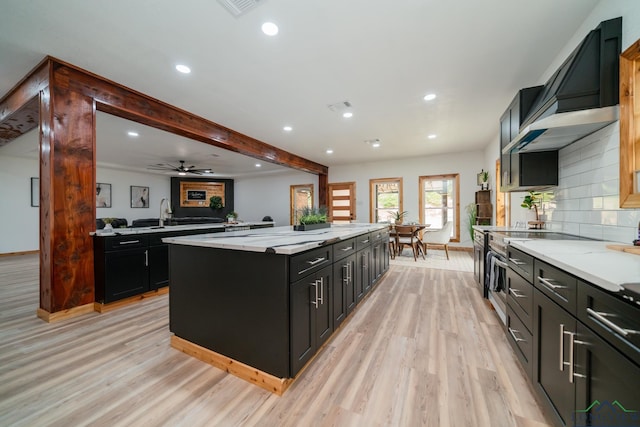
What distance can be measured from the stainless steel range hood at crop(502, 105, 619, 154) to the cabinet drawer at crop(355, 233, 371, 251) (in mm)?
1703

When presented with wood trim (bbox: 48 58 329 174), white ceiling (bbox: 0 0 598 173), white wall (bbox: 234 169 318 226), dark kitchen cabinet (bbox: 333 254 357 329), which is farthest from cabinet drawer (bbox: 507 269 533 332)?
white wall (bbox: 234 169 318 226)

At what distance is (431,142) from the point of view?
5.60 m

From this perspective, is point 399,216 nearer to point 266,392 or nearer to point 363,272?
point 363,272

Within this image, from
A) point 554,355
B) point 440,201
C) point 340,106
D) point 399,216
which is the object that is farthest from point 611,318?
point 440,201

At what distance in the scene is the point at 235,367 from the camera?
1.71 meters

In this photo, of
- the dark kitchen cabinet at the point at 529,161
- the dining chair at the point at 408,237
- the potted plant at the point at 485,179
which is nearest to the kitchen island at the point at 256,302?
the dark kitchen cabinet at the point at 529,161

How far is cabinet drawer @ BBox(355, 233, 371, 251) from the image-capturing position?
2.70 metres

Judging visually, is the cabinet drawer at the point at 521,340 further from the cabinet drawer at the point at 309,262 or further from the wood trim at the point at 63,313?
the wood trim at the point at 63,313

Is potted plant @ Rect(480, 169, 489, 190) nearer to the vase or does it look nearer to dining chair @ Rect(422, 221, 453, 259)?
dining chair @ Rect(422, 221, 453, 259)

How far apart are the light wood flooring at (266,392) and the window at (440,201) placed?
4.84 metres

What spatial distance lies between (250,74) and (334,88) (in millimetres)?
1053

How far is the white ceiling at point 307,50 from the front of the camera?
1.88 meters

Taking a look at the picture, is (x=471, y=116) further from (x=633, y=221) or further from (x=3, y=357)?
(x=3, y=357)

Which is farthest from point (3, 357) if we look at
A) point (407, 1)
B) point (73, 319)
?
point (407, 1)
